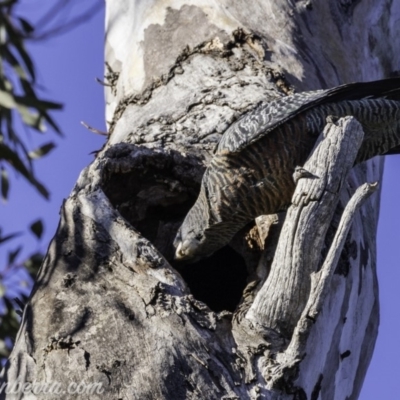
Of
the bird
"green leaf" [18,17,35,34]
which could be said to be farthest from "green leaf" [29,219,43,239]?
the bird

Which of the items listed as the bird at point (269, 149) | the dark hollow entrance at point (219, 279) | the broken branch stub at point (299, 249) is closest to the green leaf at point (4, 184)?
the dark hollow entrance at point (219, 279)

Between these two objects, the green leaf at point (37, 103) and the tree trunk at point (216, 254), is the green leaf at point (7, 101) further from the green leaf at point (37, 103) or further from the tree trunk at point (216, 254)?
the tree trunk at point (216, 254)

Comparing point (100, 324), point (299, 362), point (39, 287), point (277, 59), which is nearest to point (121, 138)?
point (277, 59)

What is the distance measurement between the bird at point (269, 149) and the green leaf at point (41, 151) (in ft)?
3.73

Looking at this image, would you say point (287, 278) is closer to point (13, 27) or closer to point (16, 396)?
point (16, 396)

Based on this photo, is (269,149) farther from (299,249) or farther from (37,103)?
(37,103)

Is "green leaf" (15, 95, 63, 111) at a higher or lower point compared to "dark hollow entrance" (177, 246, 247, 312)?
higher

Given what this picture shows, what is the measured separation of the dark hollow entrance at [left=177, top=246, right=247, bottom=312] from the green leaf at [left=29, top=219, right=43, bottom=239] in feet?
2.75

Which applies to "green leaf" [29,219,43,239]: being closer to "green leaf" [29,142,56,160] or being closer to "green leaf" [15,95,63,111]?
"green leaf" [29,142,56,160]

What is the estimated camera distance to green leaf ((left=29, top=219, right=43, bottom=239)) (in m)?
3.36

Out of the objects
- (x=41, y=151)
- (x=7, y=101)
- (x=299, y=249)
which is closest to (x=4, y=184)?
(x=41, y=151)

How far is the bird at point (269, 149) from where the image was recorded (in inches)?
90.4

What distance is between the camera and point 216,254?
2.84 meters

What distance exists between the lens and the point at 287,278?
1925mm
